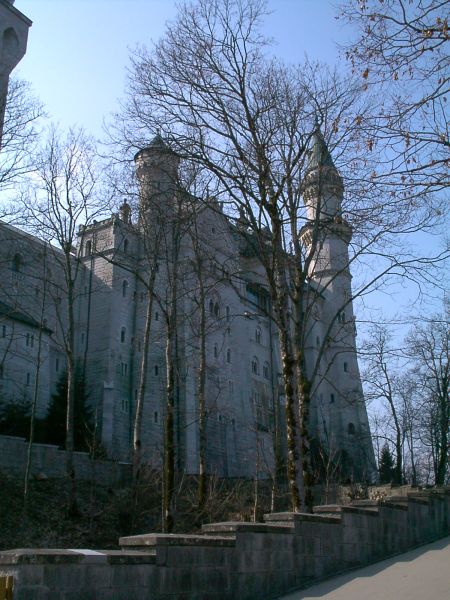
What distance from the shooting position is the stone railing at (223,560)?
18.5 feet

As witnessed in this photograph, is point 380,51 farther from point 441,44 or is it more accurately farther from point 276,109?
point 276,109

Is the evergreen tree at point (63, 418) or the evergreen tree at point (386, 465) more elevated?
the evergreen tree at point (63, 418)

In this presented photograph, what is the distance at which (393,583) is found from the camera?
26.1 ft

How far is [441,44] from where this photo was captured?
7902mm

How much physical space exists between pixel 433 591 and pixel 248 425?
1619 inches

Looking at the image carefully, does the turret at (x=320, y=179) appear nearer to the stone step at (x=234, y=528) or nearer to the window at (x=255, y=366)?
the stone step at (x=234, y=528)

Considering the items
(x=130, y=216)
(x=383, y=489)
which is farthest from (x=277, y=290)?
(x=383, y=489)

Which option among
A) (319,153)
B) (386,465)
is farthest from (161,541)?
(386,465)

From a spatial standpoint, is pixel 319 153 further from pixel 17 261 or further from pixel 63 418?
pixel 63 418

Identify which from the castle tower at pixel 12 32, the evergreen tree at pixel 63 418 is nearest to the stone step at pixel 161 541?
the evergreen tree at pixel 63 418

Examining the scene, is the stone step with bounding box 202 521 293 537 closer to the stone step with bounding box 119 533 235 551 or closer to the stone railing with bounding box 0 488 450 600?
the stone railing with bounding box 0 488 450 600

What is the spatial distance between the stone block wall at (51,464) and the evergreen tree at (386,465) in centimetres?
2100

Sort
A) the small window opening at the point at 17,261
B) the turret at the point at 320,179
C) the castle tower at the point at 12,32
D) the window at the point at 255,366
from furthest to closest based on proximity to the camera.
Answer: the window at the point at 255,366, the castle tower at the point at 12,32, the small window opening at the point at 17,261, the turret at the point at 320,179

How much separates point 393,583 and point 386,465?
40004 millimetres
